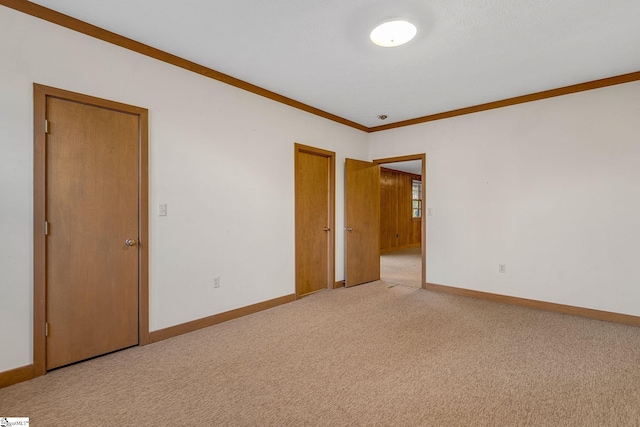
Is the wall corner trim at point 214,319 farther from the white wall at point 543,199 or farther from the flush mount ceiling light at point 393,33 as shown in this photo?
the flush mount ceiling light at point 393,33

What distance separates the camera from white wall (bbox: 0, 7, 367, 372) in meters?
2.17

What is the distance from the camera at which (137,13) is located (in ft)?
7.63

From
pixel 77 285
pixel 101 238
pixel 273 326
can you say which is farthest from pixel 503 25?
pixel 77 285

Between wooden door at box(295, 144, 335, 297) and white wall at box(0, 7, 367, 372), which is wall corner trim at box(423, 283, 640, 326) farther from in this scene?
white wall at box(0, 7, 367, 372)

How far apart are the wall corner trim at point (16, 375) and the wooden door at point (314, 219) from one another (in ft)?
8.77

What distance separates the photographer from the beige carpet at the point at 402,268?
5.31 m

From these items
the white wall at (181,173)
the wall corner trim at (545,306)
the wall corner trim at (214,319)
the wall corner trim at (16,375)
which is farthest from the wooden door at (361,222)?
the wall corner trim at (16,375)

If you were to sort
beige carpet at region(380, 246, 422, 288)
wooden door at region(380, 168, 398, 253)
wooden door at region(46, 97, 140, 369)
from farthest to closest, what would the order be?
wooden door at region(380, 168, 398, 253)
beige carpet at region(380, 246, 422, 288)
wooden door at region(46, 97, 140, 369)

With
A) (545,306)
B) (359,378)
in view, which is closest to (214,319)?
(359,378)

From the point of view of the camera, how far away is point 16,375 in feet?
7.08

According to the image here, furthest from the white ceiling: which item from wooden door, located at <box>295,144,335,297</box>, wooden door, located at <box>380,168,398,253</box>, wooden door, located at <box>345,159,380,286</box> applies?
wooden door, located at <box>380,168,398,253</box>

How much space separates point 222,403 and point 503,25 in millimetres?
3425

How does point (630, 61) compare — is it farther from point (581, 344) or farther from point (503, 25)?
point (581, 344)

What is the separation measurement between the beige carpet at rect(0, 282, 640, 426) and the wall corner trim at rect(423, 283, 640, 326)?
16cm
